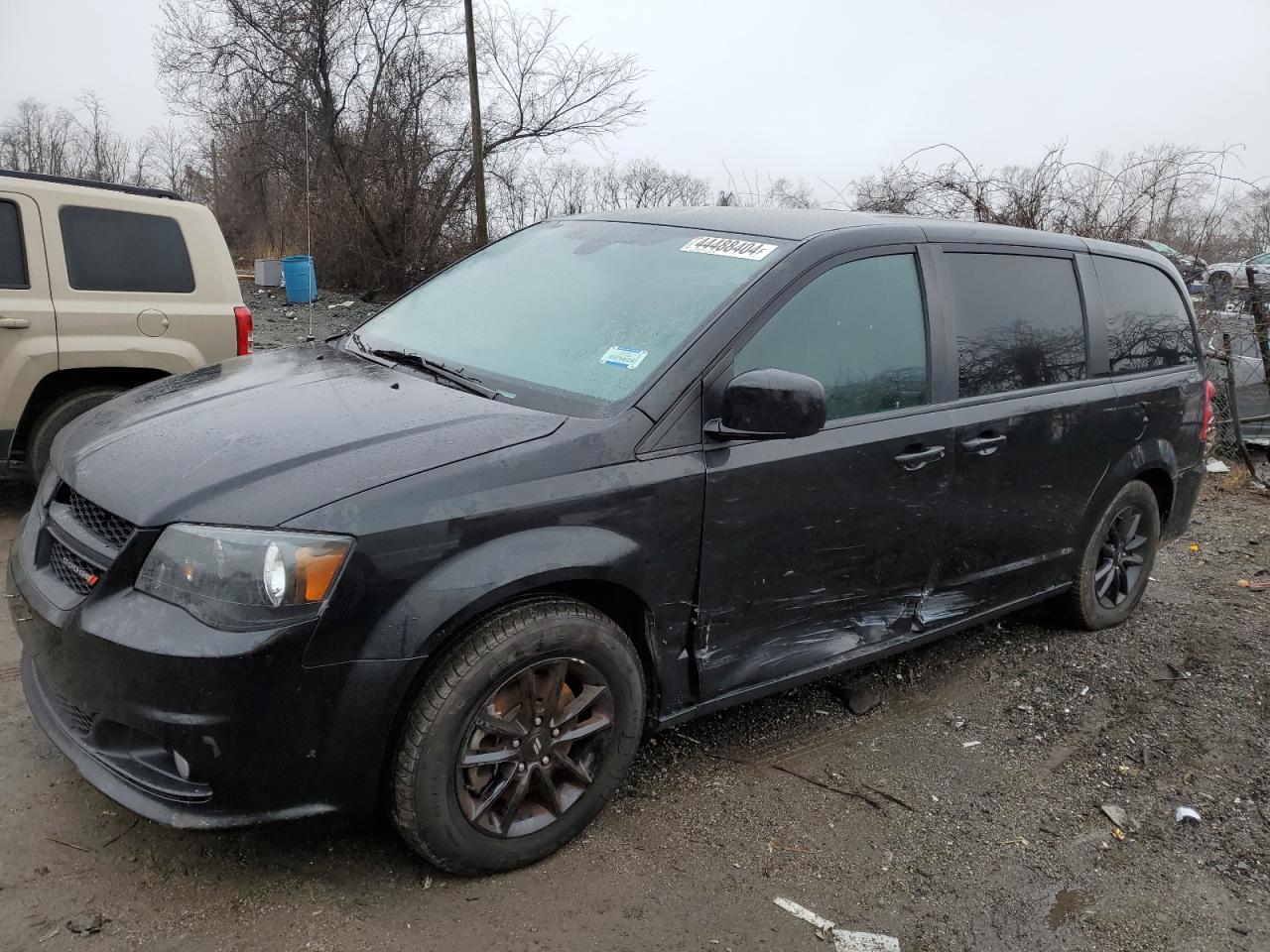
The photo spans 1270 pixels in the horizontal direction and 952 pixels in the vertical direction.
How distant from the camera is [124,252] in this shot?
211 inches

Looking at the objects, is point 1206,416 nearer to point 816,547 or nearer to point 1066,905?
point 816,547

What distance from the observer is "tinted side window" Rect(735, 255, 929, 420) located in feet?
9.73

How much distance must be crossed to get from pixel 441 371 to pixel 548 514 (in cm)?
84

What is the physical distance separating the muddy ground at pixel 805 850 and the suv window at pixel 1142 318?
148 cm

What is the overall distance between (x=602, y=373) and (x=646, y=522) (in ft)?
1.63

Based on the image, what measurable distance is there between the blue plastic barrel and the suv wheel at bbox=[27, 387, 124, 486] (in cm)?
1005

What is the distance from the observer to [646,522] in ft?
8.59

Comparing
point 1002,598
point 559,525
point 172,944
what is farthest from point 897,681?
point 172,944

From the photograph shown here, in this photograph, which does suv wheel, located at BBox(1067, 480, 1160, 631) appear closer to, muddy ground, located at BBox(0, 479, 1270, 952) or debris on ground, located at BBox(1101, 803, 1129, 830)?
muddy ground, located at BBox(0, 479, 1270, 952)

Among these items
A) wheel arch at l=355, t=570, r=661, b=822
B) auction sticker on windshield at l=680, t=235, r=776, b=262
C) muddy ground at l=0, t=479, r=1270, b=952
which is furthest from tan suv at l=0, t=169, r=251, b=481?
wheel arch at l=355, t=570, r=661, b=822

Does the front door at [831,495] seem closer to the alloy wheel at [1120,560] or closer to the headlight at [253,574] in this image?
the headlight at [253,574]

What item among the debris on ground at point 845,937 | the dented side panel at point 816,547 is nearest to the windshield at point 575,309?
the dented side panel at point 816,547

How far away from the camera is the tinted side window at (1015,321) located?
3.51 meters

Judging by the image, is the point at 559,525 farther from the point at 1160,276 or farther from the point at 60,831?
the point at 1160,276
